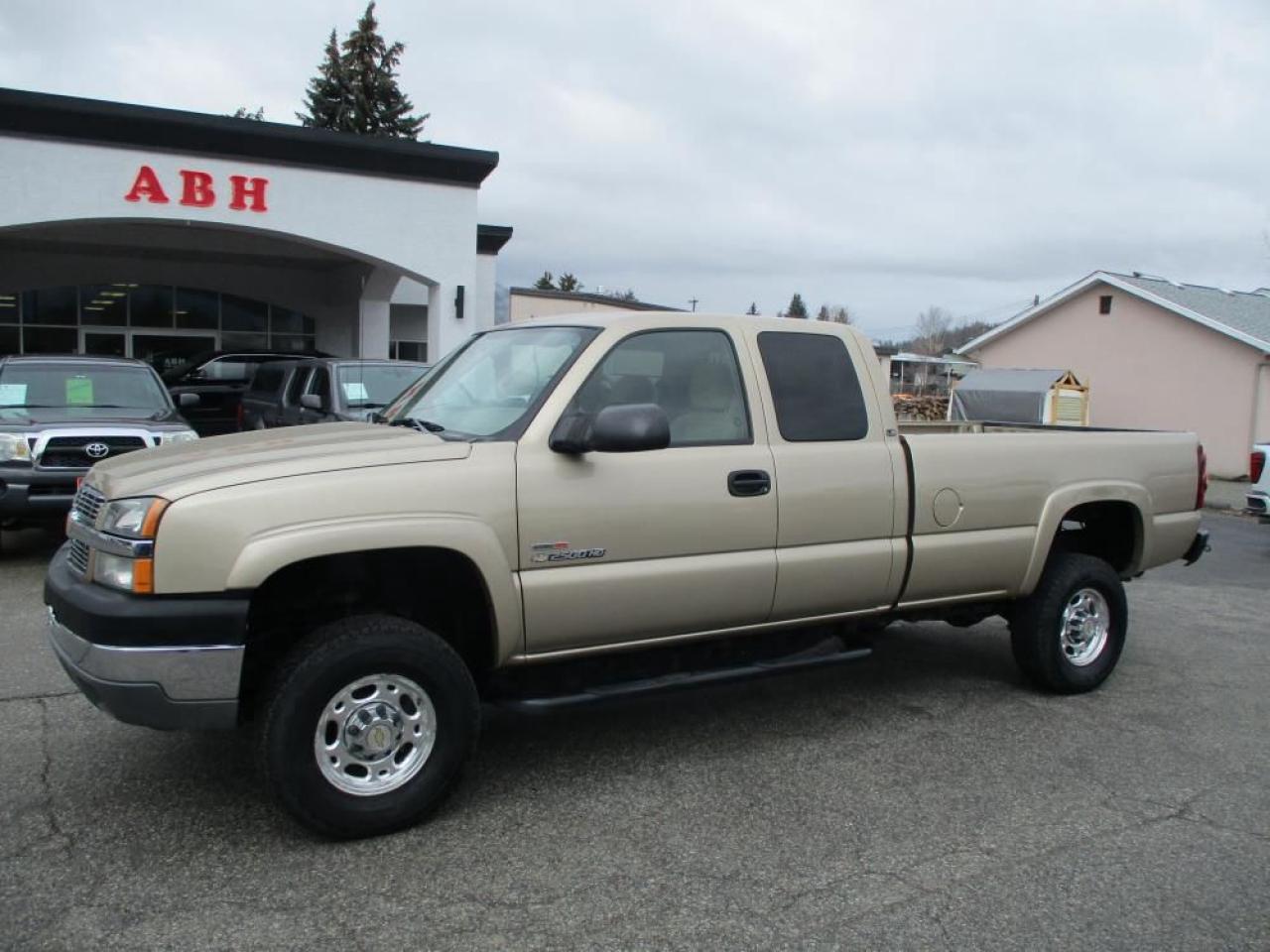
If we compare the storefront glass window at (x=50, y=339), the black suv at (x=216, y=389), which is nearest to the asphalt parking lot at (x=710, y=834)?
the black suv at (x=216, y=389)

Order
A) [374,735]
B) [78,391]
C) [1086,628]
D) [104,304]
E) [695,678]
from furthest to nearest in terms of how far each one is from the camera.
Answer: [104,304]
[78,391]
[1086,628]
[695,678]
[374,735]

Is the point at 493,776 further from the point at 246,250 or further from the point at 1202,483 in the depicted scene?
the point at 246,250

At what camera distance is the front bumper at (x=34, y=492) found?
818cm

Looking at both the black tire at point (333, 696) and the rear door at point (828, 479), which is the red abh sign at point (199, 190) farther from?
the black tire at point (333, 696)

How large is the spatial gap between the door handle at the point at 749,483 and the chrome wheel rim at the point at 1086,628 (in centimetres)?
235

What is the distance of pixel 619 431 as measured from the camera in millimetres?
4023

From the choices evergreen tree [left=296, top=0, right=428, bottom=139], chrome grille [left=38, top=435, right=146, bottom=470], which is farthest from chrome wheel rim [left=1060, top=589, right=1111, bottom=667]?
evergreen tree [left=296, top=0, right=428, bottom=139]

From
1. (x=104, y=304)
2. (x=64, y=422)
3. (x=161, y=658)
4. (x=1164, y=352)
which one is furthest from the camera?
(x=1164, y=352)

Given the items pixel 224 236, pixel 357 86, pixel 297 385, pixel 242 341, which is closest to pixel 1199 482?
pixel 297 385

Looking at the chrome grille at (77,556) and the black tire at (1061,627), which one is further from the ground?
the chrome grille at (77,556)

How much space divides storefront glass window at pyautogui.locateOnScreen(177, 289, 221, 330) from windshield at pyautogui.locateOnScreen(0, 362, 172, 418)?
1443cm

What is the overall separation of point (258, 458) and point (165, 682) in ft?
2.90

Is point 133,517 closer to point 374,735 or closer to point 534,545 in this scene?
point 374,735

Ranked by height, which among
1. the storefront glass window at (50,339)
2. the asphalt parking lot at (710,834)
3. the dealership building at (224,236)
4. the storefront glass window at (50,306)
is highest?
the dealership building at (224,236)
